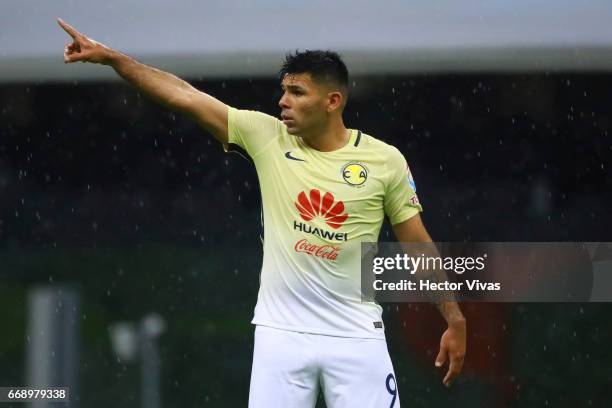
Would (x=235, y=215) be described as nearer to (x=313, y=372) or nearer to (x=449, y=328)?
(x=449, y=328)

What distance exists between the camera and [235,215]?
19.2ft

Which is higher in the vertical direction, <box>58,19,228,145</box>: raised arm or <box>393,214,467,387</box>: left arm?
<box>58,19,228,145</box>: raised arm

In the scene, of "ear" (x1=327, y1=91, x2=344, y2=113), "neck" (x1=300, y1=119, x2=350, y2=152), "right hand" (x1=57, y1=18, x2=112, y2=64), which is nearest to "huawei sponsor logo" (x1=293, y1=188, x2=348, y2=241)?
"neck" (x1=300, y1=119, x2=350, y2=152)

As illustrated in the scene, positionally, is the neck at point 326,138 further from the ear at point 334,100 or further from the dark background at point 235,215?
the dark background at point 235,215

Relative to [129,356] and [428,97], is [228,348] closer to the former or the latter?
[129,356]

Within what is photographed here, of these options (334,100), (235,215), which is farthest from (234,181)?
(334,100)

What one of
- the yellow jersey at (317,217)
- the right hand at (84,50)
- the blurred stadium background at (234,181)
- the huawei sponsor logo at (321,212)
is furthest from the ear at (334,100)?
the blurred stadium background at (234,181)

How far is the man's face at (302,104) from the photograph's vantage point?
3561 millimetres

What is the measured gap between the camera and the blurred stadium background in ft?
18.7

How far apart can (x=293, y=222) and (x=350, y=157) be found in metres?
0.28

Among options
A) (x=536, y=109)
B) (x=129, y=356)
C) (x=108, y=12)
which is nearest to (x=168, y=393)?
(x=129, y=356)

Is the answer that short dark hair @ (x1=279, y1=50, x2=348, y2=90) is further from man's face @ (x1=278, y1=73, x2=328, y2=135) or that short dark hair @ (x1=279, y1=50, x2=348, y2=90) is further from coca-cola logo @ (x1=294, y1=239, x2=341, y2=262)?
coca-cola logo @ (x1=294, y1=239, x2=341, y2=262)

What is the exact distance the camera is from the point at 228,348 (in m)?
5.81

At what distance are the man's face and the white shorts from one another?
2.05 feet
